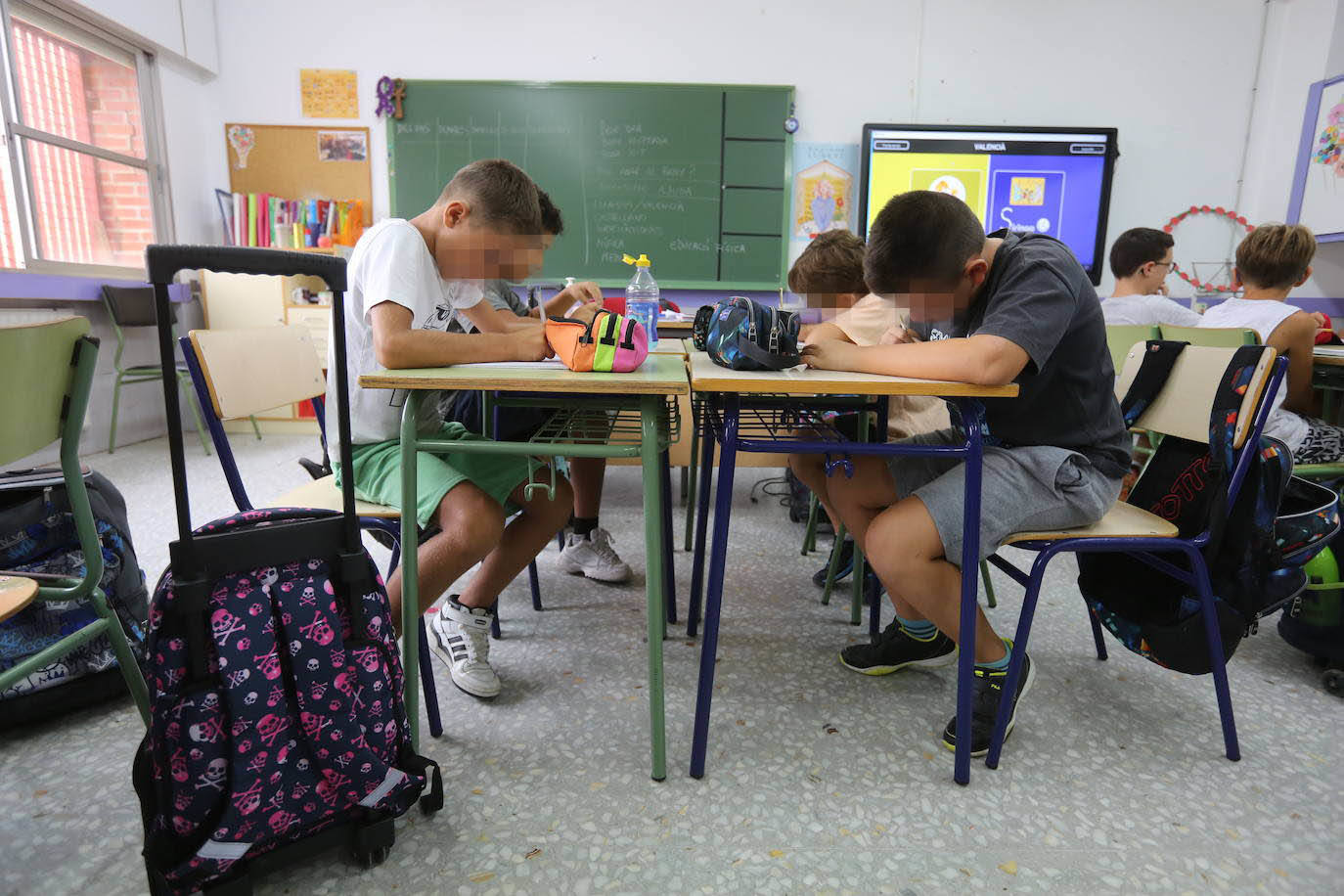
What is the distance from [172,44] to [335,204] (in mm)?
1103

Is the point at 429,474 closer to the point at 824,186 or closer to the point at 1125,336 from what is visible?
the point at 1125,336

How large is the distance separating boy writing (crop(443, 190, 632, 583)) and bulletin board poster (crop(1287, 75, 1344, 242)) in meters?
3.97

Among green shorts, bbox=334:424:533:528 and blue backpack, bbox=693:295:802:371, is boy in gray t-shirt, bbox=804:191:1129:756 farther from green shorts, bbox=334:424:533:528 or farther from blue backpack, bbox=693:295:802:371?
green shorts, bbox=334:424:533:528

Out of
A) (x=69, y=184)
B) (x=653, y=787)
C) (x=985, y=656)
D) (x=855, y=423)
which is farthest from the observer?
(x=69, y=184)

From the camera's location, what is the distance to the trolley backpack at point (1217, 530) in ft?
3.79

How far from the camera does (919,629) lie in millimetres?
1456

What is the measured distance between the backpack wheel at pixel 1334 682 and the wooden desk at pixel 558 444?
1.39 m

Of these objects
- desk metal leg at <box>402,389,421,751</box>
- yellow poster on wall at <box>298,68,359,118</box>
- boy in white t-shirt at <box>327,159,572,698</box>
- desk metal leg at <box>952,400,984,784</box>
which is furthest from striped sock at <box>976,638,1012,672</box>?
yellow poster on wall at <box>298,68,359,118</box>

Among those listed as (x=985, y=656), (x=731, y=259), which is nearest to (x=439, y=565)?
(x=985, y=656)

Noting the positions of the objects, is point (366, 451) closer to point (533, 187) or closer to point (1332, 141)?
point (533, 187)

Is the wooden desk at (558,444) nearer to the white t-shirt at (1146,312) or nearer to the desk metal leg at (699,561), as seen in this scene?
the desk metal leg at (699,561)

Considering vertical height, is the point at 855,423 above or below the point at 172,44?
below

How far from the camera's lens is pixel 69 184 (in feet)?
11.7

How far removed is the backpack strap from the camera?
→ 1.30 m
